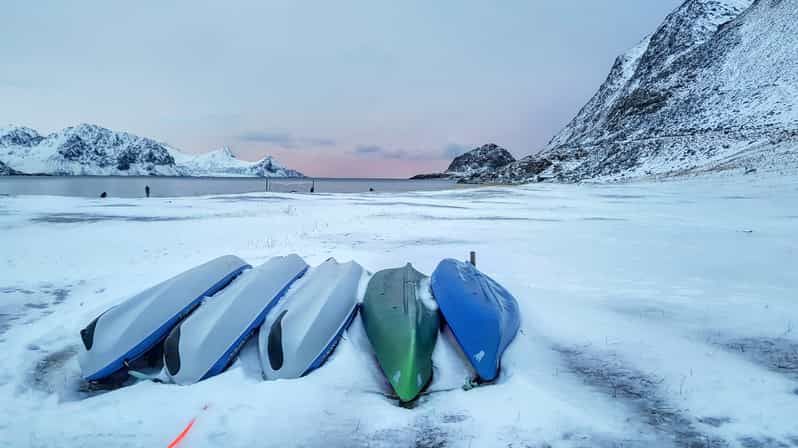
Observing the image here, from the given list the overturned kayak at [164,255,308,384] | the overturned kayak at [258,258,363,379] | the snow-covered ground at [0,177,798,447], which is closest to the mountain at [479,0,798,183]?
the snow-covered ground at [0,177,798,447]

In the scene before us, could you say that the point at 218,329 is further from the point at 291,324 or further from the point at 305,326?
the point at 305,326

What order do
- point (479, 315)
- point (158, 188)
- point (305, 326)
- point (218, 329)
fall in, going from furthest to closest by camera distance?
point (158, 188)
point (479, 315)
point (305, 326)
point (218, 329)

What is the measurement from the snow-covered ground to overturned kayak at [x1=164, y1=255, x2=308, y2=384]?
6.4 inches

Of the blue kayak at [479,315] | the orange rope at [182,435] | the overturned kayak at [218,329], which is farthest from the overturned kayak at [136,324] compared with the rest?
the blue kayak at [479,315]

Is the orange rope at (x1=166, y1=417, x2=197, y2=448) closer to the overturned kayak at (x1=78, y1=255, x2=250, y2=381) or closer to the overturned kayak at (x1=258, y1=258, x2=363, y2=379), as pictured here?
the overturned kayak at (x1=258, y1=258, x2=363, y2=379)

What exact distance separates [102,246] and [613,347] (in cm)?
1101

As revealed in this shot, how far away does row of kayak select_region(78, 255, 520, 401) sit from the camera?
12.3 feet

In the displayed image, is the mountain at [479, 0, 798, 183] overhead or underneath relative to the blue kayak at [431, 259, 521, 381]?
overhead

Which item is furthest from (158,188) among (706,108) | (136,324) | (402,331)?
(706,108)

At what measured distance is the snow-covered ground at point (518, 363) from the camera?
3.00 metres

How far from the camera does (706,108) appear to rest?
52.8 metres

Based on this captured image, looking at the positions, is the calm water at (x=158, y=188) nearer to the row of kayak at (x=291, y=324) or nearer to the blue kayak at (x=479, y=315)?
the row of kayak at (x=291, y=324)

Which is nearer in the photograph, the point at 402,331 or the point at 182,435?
the point at 182,435

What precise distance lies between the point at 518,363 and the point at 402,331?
129 centimetres
